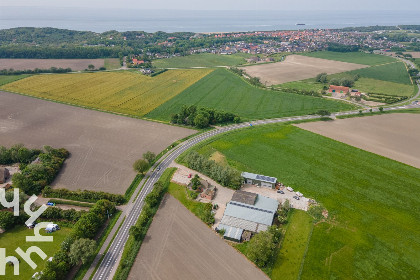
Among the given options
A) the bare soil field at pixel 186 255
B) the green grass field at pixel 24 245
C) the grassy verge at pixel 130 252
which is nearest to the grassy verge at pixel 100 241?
the grassy verge at pixel 130 252

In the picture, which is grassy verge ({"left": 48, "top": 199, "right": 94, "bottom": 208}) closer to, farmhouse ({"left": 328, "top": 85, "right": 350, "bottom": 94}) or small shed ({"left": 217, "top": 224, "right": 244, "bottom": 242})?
small shed ({"left": 217, "top": 224, "right": 244, "bottom": 242})

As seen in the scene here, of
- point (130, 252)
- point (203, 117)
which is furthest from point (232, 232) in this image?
point (203, 117)

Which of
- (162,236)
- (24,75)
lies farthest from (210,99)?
(24,75)

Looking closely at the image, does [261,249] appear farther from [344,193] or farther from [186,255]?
[344,193]

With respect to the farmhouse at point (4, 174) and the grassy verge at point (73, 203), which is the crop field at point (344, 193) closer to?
the grassy verge at point (73, 203)

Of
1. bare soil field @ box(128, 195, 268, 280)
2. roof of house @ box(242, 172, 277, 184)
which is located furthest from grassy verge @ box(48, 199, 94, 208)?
roof of house @ box(242, 172, 277, 184)
